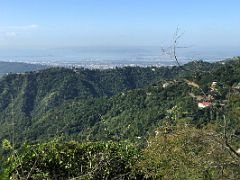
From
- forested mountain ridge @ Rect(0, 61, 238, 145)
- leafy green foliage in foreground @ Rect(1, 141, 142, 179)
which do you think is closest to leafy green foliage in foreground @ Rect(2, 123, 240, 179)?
leafy green foliage in foreground @ Rect(1, 141, 142, 179)

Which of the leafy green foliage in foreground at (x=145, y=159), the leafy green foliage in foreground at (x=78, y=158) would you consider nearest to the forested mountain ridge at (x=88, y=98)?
the leafy green foliage in foreground at (x=78, y=158)

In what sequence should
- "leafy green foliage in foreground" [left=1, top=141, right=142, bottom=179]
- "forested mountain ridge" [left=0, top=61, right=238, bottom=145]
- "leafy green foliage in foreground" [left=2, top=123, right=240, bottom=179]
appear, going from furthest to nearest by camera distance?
"forested mountain ridge" [left=0, top=61, right=238, bottom=145] → "leafy green foliage in foreground" [left=1, top=141, right=142, bottom=179] → "leafy green foliage in foreground" [left=2, top=123, right=240, bottom=179]

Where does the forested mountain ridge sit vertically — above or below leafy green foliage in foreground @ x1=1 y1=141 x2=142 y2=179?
below

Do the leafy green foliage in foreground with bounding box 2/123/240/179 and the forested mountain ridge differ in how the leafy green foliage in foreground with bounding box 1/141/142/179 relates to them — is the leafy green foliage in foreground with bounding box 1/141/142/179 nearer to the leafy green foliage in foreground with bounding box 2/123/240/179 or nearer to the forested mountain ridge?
the leafy green foliage in foreground with bounding box 2/123/240/179

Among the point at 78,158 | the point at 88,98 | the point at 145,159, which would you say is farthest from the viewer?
the point at 88,98

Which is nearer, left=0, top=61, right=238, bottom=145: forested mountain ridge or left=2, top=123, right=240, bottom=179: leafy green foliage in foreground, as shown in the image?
left=2, top=123, right=240, bottom=179: leafy green foliage in foreground

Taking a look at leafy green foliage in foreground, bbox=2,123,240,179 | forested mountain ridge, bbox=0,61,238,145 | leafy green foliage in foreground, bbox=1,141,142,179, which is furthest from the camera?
forested mountain ridge, bbox=0,61,238,145

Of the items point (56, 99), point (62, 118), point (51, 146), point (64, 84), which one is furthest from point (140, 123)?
point (64, 84)

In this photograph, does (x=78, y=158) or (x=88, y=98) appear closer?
(x=78, y=158)

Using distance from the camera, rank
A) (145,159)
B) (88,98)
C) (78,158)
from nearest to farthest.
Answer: (145,159) → (78,158) → (88,98)

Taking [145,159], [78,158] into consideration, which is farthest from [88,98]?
[145,159]

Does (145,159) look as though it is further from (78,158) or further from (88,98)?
(88,98)
